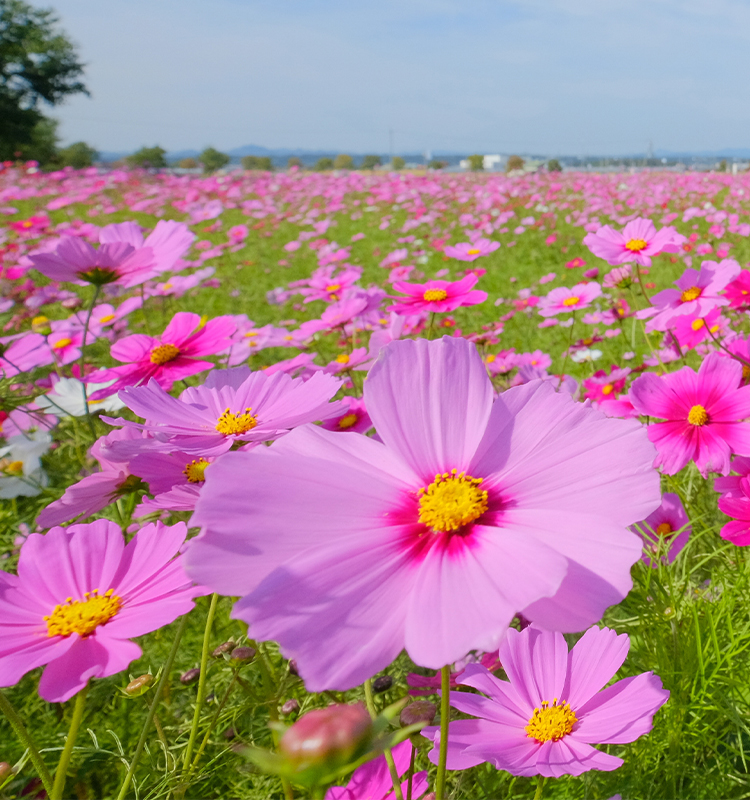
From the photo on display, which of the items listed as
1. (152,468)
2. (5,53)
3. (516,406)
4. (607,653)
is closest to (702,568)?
(607,653)

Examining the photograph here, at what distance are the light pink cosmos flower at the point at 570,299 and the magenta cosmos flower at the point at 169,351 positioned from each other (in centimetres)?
111

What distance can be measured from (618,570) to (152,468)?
326 millimetres

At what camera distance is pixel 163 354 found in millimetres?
759

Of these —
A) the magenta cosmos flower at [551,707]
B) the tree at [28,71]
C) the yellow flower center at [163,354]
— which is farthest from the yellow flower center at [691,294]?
the tree at [28,71]

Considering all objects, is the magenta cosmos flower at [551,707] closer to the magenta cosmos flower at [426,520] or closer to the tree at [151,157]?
the magenta cosmos flower at [426,520]

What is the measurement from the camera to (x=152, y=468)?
443 millimetres

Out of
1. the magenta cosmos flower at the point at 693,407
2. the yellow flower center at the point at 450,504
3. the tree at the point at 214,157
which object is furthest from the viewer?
the tree at the point at 214,157

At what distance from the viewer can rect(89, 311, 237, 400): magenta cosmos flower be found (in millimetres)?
749

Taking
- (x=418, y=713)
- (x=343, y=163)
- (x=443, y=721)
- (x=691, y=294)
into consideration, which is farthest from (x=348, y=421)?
(x=343, y=163)

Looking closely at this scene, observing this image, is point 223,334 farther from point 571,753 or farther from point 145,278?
point 571,753

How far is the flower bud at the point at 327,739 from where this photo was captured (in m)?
0.19

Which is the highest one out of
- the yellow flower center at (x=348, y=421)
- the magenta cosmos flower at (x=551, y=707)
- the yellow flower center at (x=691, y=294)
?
the yellow flower center at (x=691, y=294)

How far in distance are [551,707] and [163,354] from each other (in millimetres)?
584

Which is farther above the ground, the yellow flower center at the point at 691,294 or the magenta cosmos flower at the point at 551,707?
the yellow flower center at the point at 691,294
